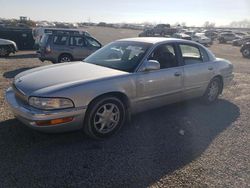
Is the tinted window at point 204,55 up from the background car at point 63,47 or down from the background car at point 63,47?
up

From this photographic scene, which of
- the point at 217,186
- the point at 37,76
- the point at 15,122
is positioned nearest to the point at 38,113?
the point at 37,76

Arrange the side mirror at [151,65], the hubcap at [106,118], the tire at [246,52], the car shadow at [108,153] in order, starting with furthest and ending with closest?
the tire at [246,52] → the side mirror at [151,65] → the hubcap at [106,118] → the car shadow at [108,153]

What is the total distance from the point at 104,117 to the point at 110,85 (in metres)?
0.52

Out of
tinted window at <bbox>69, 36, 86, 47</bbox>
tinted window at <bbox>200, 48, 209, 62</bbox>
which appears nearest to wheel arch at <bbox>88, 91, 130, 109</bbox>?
tinted window at <bbox>200, 48, 209, 62</bbox>

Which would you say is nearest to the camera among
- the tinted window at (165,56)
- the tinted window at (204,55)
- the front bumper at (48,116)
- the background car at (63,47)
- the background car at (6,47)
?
the front bumper at (48,116)

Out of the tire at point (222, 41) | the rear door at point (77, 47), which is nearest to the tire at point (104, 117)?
the rear door at point (77, 47)

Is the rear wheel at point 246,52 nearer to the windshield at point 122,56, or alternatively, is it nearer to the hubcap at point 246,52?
the hubcap at point 246,52

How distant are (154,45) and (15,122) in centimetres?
285

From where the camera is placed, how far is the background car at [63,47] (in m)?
11.4

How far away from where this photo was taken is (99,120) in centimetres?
422

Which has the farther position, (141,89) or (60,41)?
(60,41)

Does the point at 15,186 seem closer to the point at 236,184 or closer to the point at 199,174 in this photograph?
the point at 199,174

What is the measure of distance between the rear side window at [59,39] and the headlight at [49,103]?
27.1ft

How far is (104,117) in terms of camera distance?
4.25 metres
